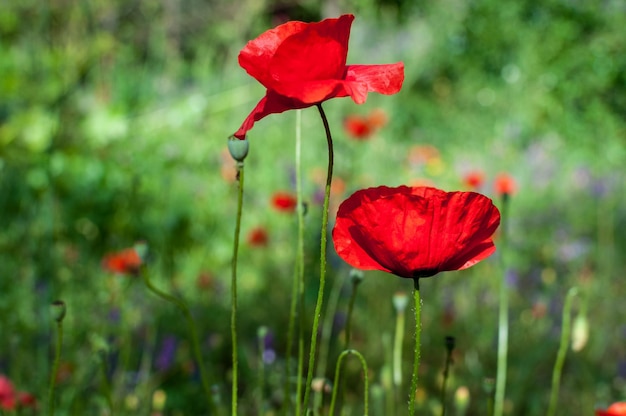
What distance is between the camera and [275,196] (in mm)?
1852

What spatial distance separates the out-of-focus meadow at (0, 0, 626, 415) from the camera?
72.8 inches

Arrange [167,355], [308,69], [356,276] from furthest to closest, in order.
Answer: [167,355] < [356,276] < [308,69]

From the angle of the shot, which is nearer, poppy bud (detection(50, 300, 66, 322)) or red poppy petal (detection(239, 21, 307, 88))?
red poppy petal (detection(239, 21, 307, 88))

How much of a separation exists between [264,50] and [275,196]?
4.07ft

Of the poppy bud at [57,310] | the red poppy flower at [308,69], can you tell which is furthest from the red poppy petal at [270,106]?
the poppy bud at [57,310]

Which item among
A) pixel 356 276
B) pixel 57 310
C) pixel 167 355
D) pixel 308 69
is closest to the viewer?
pixel 308 69

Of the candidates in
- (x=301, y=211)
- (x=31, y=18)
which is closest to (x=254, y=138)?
(x=31, y=18)

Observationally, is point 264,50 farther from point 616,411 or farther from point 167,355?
point 167,355

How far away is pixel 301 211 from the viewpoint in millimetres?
794

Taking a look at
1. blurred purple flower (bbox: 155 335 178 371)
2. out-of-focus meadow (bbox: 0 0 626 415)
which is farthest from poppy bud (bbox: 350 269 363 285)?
blurred purple flower (bbox: 155 335 178 371)

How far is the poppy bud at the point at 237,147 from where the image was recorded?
0.66 metres

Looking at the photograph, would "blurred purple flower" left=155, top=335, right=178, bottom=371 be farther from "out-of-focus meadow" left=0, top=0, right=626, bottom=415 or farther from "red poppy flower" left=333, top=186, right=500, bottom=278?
"red poppy flower" left=333, top=186, right=500, bottom=278

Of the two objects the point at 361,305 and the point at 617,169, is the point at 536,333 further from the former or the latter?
the point at 617,169

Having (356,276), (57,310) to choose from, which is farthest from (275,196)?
(57,310)
